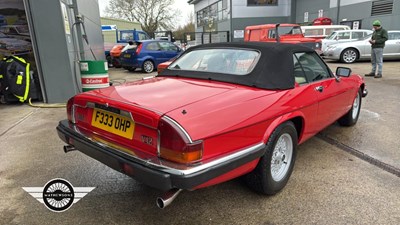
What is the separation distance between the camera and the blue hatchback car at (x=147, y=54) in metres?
12.8

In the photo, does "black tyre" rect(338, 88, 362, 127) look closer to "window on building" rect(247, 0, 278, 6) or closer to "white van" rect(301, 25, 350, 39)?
"white van" rect(301, 25, 350, 39)

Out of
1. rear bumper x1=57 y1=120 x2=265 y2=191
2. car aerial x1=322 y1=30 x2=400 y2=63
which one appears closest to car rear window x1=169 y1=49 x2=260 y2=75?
rear bumper x1=57 y1=120 x2=265 y2=191

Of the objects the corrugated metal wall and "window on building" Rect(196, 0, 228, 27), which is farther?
"window on building" Rect(196, 0, 228, 27)

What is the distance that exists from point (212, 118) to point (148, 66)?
1127 cm

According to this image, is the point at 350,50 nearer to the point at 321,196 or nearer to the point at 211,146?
the point at 321,196

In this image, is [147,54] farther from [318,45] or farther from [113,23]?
[113,23]

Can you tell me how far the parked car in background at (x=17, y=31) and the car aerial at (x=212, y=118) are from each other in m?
5.56

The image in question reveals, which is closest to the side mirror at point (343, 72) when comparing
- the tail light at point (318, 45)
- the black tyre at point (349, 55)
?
the black tyre at point (349, 55)

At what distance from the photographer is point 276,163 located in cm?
292

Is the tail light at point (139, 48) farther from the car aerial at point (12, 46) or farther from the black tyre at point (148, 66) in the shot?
the car aerial at point (12, 46)

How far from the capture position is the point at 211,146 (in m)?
2.15

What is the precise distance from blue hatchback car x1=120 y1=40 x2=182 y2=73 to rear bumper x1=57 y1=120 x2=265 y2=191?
1064cm

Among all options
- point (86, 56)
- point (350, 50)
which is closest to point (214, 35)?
point (350, 50)

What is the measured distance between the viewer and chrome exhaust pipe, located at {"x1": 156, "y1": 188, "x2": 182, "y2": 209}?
6.72 ft
